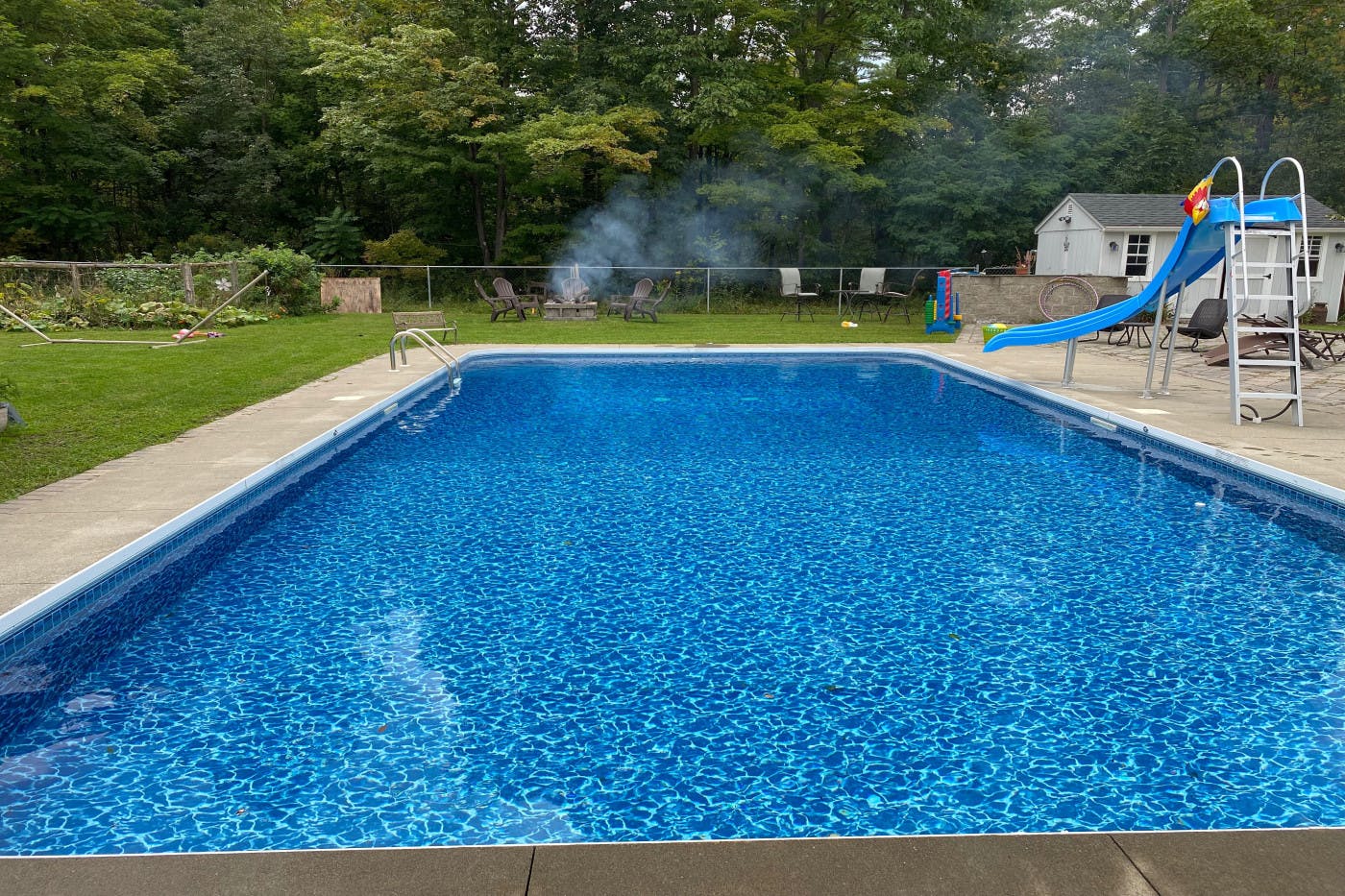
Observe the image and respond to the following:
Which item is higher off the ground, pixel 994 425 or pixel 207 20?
→ pixel 207 20

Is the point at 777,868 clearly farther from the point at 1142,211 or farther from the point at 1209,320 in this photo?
the point at 1142,211

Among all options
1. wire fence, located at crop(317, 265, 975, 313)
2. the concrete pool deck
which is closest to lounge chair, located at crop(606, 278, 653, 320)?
wire fence, located at crop(317, 265, 975, 313)

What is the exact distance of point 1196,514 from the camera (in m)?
5.83

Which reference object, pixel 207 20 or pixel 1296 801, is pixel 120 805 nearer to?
pixel 1296 801

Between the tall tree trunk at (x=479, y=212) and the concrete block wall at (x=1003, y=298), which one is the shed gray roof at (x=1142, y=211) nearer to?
the concrete block wall at (x=1003, y=298)

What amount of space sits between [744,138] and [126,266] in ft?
45.9

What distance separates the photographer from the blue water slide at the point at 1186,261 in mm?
7480

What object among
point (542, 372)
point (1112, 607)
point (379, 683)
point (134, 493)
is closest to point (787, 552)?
point (1112, 607)

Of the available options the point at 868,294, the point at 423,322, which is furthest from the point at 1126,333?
the point at 423,322

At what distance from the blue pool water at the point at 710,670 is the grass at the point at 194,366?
66.2 inches

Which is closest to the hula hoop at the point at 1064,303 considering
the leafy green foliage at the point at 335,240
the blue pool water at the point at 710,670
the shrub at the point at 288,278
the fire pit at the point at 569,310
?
the fire pit at the point at 569,310

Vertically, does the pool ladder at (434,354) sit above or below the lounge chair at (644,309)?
below

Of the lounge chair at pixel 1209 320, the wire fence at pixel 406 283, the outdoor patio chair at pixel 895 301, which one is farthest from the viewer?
the outdoor patio chair at pixel 895 301

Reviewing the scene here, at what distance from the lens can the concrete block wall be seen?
16500 millimetres
